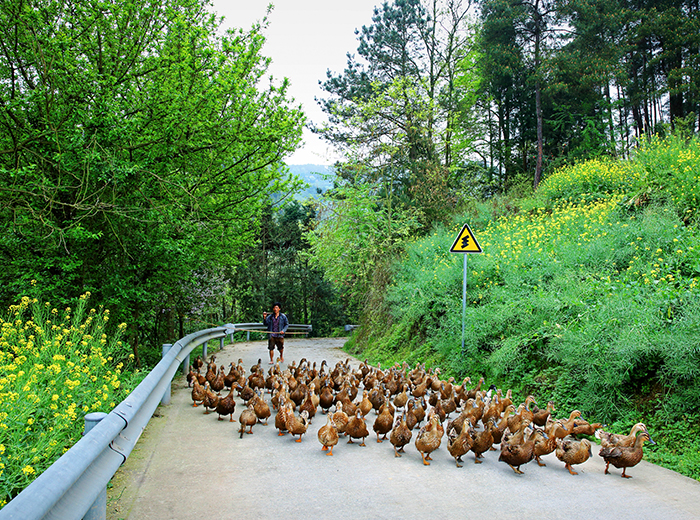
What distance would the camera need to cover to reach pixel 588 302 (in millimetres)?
9148

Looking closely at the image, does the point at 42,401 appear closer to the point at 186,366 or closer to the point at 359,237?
the point at 186,366

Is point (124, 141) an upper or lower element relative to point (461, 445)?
upper

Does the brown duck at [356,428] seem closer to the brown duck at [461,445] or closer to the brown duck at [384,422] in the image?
the brown duck at [384,422]

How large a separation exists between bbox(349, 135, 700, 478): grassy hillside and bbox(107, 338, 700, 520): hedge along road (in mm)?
1281

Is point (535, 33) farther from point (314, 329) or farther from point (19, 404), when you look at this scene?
point (19, 404)

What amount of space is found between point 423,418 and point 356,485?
2806mm

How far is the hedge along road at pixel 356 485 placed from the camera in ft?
13.9

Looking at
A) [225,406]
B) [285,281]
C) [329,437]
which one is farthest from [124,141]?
[285,281]

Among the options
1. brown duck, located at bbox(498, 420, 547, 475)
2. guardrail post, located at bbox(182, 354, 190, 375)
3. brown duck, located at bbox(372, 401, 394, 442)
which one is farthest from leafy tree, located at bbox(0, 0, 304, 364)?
brown duck, located at bbox(498, 420, 547, 475)

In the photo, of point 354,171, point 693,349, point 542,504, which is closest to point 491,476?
point 542,504

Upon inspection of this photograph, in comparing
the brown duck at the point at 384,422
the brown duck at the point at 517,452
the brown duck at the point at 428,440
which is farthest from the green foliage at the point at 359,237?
the brown duck at the point at 517,452

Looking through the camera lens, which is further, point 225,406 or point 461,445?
point 225,406

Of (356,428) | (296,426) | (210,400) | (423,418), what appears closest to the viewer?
(356,428)

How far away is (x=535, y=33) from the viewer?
2766 centimetres
